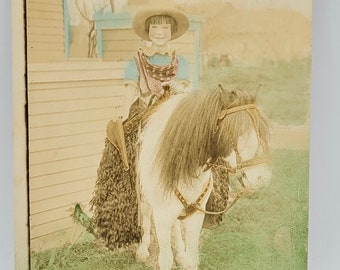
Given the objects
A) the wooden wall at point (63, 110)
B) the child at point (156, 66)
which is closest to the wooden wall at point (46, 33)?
the wooden wall at point (63, 110)

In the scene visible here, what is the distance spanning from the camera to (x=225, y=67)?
41.4 inches

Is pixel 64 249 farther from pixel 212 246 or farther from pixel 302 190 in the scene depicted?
pixel 302 190

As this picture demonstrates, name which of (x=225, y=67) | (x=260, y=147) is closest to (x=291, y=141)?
(x=260, y=147)

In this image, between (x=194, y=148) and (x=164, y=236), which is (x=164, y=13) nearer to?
(x=194, y=148)

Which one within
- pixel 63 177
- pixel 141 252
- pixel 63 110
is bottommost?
pixel 141 252

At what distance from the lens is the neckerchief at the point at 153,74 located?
1.06 metres

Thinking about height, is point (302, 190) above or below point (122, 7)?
below

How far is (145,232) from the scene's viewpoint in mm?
1066

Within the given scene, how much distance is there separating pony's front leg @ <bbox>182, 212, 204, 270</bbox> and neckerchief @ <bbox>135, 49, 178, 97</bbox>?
223 mm

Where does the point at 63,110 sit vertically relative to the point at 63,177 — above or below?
above

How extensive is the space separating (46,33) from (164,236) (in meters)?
0.40

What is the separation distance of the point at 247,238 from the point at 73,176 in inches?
12.6

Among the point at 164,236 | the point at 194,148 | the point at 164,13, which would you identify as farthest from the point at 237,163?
the point at 164,13

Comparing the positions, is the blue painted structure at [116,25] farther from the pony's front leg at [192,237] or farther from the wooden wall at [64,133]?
the pony's front leg at [192,237]
